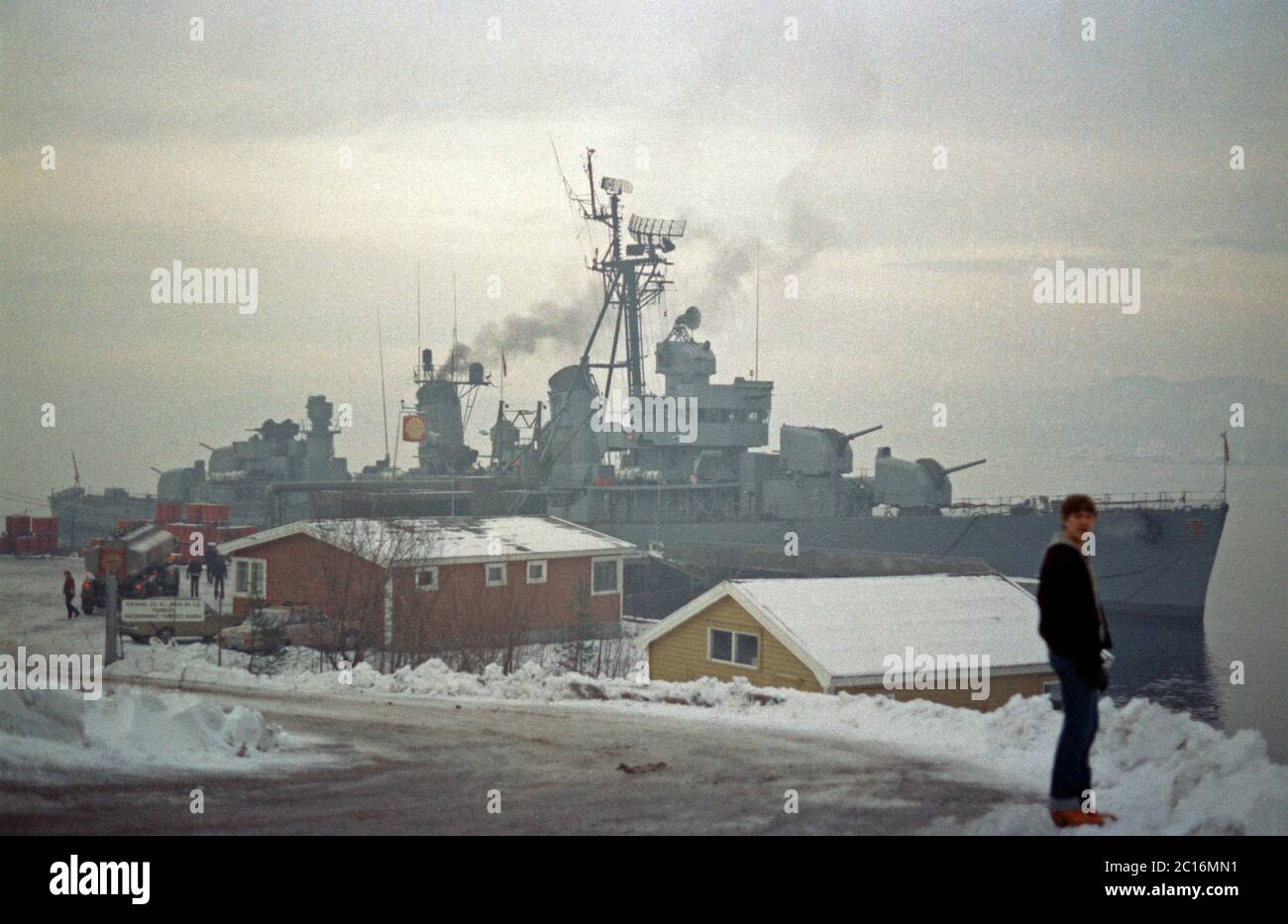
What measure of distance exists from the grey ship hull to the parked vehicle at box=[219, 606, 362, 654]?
31.3 metres

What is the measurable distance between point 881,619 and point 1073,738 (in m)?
13.9

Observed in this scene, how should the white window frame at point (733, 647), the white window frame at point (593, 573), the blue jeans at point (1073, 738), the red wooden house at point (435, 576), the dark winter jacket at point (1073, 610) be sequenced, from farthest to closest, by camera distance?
the white window frame at point (593, 573), the red wooden house at point (435, 576), the white window frame at point (733, 647), the blue jeans at point (1073, 738), the dark winter jacket at point (1073, 610)

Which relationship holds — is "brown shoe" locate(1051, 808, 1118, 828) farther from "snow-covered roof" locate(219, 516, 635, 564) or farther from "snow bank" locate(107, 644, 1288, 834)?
"snow-covered roof" locate(219, 516, 635, 564)

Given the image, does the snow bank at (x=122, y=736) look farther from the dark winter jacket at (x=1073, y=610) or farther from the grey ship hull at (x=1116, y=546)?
the grey ship hull at (x=1116, y=546)

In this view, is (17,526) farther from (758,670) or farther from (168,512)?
(758,670)

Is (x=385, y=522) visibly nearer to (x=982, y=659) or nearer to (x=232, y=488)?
(x=982, y=659)

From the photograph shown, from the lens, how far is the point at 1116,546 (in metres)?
51.1

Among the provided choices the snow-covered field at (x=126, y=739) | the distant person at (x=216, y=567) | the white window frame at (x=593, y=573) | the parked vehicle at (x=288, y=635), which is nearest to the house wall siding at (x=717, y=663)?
the parked vehicle at (x=288, y=635)

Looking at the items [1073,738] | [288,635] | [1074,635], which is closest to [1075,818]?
[1073,738]

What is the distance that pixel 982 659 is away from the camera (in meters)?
19.6

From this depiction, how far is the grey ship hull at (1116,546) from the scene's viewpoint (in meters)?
51.1

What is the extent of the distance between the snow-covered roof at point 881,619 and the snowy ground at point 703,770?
506 centimetres

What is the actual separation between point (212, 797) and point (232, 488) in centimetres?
6342
